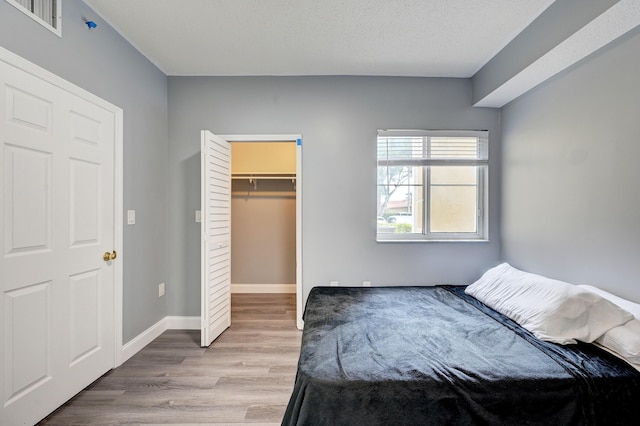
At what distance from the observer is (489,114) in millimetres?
3189

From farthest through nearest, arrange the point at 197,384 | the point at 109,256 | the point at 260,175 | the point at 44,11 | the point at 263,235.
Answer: the point at 263,235, the point at 260,175, the point at 109,256, the point at 197,384, the point at 44,11

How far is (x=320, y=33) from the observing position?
2395 mm

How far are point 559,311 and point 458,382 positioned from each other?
88 cm

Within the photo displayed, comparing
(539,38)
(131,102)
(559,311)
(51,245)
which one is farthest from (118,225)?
(539,38)

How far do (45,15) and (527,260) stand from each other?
4.10 meters

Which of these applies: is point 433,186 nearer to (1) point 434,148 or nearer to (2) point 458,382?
(1) point 434,148

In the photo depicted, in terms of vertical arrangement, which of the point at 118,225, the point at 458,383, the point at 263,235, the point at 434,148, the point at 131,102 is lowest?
the point at 458,383

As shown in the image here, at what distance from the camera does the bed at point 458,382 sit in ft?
4.05

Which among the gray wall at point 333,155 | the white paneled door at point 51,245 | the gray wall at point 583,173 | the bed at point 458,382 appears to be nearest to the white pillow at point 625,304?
the gray wall at point 583,173

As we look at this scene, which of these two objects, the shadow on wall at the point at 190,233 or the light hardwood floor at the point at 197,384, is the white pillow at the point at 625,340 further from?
the shadow on wall at the point at 190,233

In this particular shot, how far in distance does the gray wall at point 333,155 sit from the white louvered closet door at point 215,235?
0.33m

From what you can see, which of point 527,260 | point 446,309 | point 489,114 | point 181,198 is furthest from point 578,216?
point 181,198

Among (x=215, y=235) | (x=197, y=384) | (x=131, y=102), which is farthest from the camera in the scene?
(x=215, y=235)

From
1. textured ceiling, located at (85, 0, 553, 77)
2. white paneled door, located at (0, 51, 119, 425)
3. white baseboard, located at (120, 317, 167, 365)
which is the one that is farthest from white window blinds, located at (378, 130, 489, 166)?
white baseboard, located at (120, 317, 167, 365)
